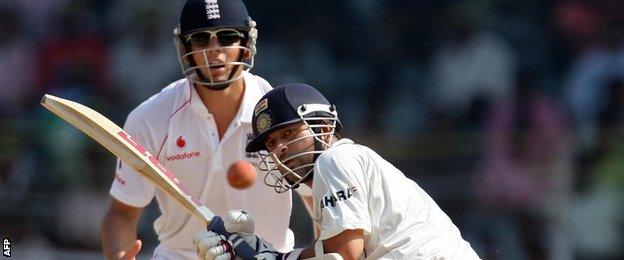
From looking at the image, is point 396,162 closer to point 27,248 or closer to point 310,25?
point 310,25

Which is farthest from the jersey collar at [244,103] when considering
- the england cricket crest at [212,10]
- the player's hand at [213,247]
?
the player's hand at [213,247]

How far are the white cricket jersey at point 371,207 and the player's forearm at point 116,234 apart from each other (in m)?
1.32

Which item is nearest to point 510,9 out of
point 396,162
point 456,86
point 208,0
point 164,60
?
point 456,86

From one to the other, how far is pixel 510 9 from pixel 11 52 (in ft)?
11.2

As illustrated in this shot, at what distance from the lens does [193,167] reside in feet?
16.8

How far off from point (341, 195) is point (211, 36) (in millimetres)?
1321

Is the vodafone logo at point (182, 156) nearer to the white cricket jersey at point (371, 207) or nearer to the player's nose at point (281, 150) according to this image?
the player's nose at point (281, 150)

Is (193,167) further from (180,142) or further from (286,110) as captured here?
(286,110)

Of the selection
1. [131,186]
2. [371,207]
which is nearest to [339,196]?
[371,207]

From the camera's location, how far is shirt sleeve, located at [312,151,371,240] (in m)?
3.91

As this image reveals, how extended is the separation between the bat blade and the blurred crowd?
3.25 m

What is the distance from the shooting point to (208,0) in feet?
16.7

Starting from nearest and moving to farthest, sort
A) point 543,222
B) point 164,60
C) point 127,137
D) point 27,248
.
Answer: point 127,137 < point 543,222 < point 27,248 < point 164,60

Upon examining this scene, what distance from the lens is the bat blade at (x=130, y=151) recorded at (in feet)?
15.7
